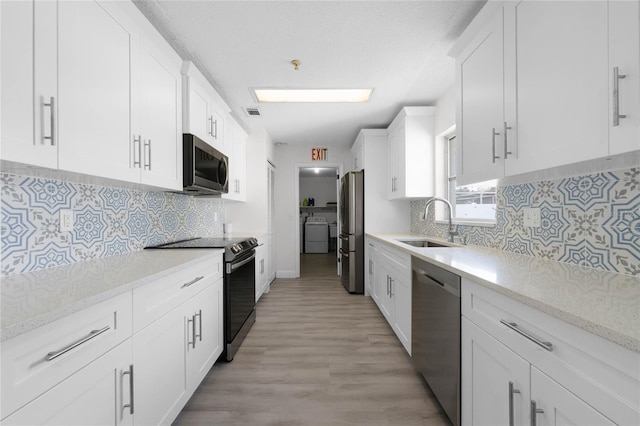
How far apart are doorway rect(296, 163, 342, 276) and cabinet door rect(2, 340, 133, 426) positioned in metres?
6.11

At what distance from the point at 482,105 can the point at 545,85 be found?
17.9 inches

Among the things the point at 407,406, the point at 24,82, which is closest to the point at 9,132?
the point at 24,82

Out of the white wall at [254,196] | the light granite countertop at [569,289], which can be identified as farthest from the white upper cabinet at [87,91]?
the white wall at [254,196]

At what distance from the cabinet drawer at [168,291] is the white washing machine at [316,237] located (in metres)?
6.40

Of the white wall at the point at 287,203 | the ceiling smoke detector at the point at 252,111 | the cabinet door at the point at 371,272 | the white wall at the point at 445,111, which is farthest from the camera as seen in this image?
the white wall at the point at 287,203

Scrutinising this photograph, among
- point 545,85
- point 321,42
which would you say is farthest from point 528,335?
point 321,42

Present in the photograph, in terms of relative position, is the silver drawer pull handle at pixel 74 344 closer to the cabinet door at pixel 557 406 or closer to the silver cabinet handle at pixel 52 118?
the silver cabinet handle at pixel 52 118

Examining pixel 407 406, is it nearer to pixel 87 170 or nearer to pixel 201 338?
pixel 201 338

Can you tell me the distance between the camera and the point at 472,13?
1735mm

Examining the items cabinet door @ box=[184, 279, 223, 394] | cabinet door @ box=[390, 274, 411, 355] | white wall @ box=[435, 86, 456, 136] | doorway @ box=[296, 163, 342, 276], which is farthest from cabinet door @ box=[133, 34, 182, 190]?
doorway @ box=[296, 163, 342, 276]

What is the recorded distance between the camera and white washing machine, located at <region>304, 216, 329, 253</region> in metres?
8.33

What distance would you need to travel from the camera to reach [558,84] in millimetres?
1084

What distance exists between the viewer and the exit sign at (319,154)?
507 centimetres

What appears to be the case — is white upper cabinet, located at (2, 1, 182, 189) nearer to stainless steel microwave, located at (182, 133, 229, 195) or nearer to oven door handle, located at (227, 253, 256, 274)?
stainless steel microwave, located at (182, 133, 229, 195)
